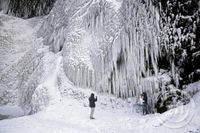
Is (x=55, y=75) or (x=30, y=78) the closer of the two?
(x=55, y=75)

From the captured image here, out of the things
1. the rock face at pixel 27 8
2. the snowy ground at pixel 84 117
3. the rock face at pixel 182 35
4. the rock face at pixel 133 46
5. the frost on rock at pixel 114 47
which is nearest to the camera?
the snowy ground at pixel 84 117

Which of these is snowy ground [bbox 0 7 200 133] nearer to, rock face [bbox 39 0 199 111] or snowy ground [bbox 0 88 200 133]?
snowy ground [bbox 0 88 200 133]

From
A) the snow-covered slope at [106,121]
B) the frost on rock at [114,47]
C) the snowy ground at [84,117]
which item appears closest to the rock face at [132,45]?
the frost on rock at [114,47]

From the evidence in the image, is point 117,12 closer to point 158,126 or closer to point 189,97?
point 189,97

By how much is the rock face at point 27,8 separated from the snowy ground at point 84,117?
13.1 m

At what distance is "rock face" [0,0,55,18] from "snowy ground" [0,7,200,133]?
13.1 m

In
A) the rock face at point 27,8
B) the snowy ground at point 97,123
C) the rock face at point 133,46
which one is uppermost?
the rock face at point 27,8

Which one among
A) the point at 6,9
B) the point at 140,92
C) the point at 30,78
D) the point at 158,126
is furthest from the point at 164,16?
the point at 6,9

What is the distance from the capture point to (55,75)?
52.6ft

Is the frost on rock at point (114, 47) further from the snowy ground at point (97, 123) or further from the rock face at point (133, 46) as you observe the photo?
the snowy ground at point (97, 123)

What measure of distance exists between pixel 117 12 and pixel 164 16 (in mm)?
3021

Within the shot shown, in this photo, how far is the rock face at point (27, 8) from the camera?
90.3 ft

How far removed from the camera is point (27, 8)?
28.0 meters

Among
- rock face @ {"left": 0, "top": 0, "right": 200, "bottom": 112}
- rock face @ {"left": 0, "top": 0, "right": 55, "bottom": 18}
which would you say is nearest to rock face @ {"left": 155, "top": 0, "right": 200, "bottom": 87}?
rock face @ {"left": 0, "top": 0, "right": 200, "bottom": 112}
